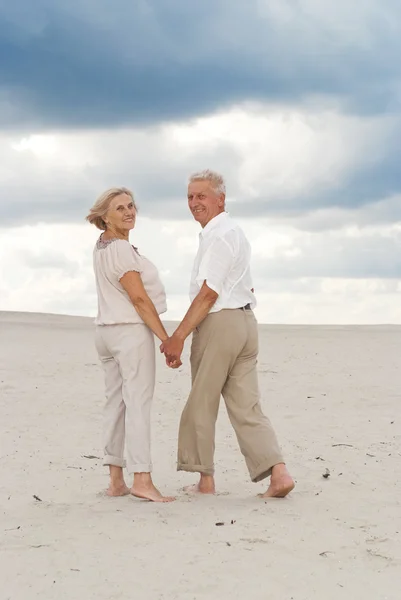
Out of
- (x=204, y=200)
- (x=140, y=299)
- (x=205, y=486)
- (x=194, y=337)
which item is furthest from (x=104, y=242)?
(x=205, y=486)

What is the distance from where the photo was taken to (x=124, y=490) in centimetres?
716

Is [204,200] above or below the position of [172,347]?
above

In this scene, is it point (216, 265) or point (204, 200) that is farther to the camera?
point (204, 200)

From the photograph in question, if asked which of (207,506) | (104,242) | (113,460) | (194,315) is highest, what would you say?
(104,242)

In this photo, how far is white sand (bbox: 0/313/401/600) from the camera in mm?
5191

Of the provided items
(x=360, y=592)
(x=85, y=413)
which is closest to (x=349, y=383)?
(x=85, y=413)

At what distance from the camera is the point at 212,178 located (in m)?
6.74

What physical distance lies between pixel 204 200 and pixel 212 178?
6.1 inches

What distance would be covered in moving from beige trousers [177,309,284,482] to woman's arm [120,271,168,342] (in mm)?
351

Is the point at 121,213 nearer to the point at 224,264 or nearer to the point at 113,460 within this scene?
the point at 224,264

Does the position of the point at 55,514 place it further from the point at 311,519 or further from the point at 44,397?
the point at 44,397

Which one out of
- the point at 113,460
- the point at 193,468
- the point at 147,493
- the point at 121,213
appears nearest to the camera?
the point at 121,213

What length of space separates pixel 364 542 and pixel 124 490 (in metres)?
1.88

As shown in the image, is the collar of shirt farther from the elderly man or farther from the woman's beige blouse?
the woman's beige blouse
